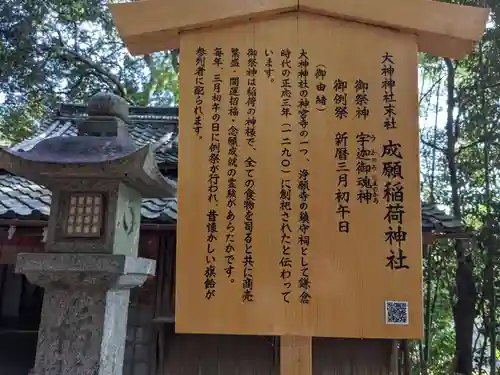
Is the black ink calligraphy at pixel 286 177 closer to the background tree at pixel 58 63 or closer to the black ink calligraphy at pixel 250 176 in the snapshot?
the black ink calligraphy at pixel 250 176

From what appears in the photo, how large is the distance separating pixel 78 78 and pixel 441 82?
30.1 feet

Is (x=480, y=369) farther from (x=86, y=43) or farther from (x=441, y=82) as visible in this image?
(x=86, y=43)

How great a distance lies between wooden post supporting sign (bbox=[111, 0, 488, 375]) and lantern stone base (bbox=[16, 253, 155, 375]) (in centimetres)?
89

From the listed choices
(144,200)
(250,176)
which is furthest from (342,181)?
(144,200)

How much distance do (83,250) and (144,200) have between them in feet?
6.99

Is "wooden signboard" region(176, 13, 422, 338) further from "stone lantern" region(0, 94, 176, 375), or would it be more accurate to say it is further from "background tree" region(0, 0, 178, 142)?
"background tree" region(0, 0, 178, 142)

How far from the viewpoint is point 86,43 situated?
1270 centimetres

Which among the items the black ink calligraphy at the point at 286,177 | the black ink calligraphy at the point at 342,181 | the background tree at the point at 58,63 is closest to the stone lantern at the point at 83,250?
the black ink calligraphy at the point at 286,177

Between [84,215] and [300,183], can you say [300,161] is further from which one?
[84,215]

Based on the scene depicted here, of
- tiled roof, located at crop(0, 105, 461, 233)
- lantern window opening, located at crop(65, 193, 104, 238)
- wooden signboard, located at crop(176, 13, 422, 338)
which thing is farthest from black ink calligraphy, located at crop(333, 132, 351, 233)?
tiled roof, located at crop(0, 105, 461, 233)

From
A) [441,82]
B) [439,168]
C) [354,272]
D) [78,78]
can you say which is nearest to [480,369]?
[439,168]

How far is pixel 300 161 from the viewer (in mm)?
2771

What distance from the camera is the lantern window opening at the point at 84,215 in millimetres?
3490

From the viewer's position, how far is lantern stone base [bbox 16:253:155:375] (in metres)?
3.33
